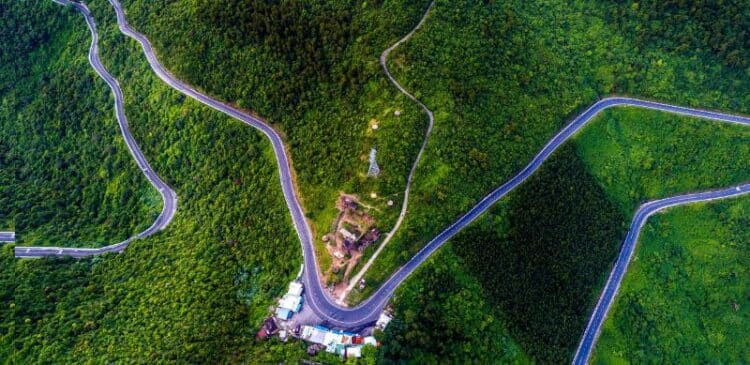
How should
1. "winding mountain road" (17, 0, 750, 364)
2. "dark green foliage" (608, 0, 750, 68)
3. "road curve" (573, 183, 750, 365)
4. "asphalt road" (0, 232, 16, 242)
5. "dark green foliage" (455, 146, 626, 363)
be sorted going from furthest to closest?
"dark green foliage" (608, 0, 750, 68) < "asphalt road" (0, 232, 16, 242) < "road curve" (573, 183, 750, 365) < "dark green foliage" (455, 146, 626, 363) < "winding mountain road" (17, 0, 750, 364)

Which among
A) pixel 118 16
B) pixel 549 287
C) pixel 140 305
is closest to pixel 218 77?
pixel 118 16

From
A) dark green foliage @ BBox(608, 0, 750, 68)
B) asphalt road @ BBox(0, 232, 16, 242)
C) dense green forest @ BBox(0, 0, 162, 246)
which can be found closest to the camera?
asphalt road @ BBox(0, 232, 16, 242)

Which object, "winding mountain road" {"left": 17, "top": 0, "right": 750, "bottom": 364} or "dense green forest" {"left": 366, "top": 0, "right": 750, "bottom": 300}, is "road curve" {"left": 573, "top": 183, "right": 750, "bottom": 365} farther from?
"dense green forest" {"left": 366, "top": 0, "right": 750, "bottom": 300}

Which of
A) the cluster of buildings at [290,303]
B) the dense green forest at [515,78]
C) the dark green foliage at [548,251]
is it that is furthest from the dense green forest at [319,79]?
the dark green foliage at [548,251]

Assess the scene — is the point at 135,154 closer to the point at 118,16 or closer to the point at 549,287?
the point at 118,16

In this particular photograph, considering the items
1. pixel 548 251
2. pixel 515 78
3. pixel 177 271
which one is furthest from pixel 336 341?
pixel 515 78

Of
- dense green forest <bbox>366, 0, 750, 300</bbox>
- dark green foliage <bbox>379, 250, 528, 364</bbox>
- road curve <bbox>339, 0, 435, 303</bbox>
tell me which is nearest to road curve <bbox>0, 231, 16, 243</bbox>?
road curve <bbox>339, 0, 435, 303</bbox>

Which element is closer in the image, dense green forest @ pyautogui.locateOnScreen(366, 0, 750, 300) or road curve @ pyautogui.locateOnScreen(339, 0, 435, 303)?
road curve @ pyautogui.locateOnScreen(339, 0, 435, 303)

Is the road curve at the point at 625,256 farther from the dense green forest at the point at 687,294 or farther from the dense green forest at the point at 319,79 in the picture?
the dense green forest at the point at 319,79
